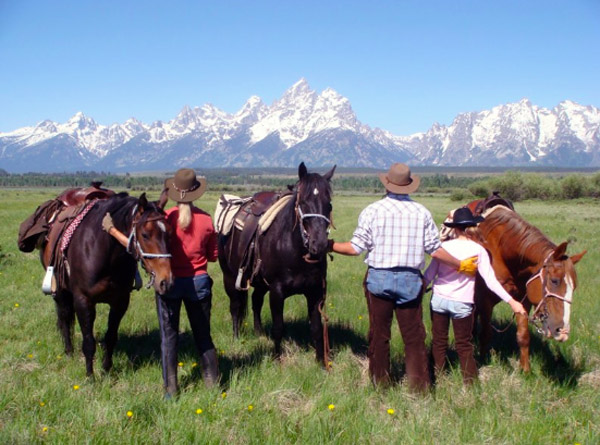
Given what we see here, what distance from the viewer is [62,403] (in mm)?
4398

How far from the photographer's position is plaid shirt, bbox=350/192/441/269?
4.77 m

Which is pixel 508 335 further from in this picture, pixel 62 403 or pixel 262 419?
pixel 62 403

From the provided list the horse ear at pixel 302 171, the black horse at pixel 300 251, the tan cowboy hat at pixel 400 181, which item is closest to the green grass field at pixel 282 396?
the black horse at pixel 300 251

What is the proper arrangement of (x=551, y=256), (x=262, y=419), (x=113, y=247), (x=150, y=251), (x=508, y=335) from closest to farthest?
(x=262, y=419) → (x=150, y=251) → (x=551, y=256) → (x=113, y=247) → (x=508, y=335)

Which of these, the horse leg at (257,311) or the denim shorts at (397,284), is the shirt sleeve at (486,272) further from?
the horse leg at (257,311)

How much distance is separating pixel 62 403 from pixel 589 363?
239 inches

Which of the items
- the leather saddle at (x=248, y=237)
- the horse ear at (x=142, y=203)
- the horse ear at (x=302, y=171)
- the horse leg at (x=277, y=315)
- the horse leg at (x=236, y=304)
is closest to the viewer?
the horse ear at (x=142, y=203)

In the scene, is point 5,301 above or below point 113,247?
below

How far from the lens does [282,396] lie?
15.5ft

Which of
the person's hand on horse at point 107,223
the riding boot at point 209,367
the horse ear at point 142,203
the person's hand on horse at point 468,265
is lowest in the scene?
the riding boot at point 209,367

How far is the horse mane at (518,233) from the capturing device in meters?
5.62

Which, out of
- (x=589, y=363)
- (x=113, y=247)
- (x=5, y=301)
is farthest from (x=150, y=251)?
(x=5, y=301)

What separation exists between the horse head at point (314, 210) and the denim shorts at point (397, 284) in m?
0.67

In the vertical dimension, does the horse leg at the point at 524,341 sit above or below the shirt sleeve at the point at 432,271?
below
